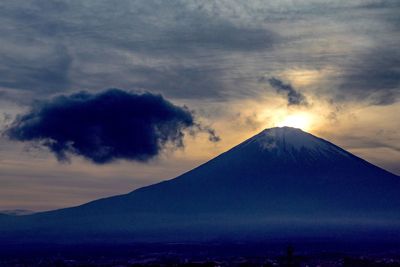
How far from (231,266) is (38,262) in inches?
2015

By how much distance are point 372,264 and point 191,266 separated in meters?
68.3

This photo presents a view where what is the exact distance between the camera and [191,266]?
105 metres

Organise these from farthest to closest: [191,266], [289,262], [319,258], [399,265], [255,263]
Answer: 1. [319,258]
2. [255,263]
3. [399,265]
4. [191,266]
5. [289,262]

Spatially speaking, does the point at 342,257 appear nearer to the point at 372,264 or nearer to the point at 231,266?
the point at 372,264

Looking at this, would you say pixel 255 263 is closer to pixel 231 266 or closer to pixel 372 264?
pixel 231 266

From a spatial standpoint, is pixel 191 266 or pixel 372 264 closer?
pixel 191 266

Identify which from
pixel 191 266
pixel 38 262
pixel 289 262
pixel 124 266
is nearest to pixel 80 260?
pixel 38 262

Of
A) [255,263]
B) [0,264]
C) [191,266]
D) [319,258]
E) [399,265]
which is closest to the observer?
[191,266]

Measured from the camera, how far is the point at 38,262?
601ft

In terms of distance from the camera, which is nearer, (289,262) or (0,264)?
(289,262)

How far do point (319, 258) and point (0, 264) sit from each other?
69.7 meters

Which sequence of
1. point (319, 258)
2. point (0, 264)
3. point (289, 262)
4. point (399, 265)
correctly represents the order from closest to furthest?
point (289, 262)
point (399, 265)
point (0, 264)
point (319, 258)

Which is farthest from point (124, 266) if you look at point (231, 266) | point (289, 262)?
point (289, 262)

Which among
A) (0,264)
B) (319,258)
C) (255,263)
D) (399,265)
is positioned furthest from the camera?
(319,258)
